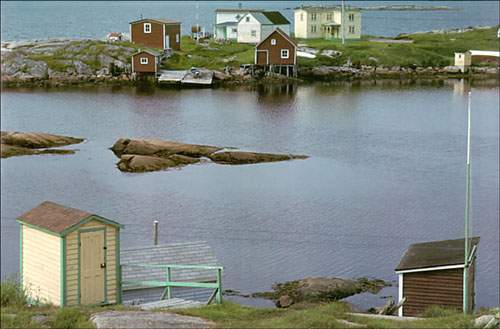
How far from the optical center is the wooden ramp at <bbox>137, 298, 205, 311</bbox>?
18.0 meters

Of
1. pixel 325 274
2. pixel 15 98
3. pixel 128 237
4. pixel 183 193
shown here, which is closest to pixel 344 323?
pixel 325 274

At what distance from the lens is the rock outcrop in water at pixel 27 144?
45438mm

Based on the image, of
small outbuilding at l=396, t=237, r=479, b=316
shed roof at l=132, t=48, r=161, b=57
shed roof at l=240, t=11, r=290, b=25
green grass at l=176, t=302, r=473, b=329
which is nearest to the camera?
green grass at l=176, t=302, r=473, b=329

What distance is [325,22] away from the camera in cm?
8431

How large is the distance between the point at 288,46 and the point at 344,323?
5891cm

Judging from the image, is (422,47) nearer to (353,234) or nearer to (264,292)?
(353,234)

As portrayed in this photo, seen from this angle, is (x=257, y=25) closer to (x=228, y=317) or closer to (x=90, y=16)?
(x=90, y=16)

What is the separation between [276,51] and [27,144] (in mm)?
30415

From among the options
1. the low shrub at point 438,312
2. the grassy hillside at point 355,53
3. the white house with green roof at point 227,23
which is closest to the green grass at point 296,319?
the low shrub at point 438,312

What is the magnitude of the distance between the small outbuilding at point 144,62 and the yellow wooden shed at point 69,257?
169 ft

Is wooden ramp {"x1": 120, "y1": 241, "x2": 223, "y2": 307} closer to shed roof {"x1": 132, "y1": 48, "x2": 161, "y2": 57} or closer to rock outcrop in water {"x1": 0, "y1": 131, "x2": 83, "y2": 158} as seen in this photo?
rock outcrop in water {"x1": 0, "y1": 131, "x2": 83, "y2": 158}

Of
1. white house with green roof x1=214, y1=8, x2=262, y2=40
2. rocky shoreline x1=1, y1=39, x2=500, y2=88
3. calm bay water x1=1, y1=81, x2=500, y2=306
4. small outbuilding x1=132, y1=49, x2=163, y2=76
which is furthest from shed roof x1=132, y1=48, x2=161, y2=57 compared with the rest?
white house with green roof x1=214, y1=8, x2=262, y2=40

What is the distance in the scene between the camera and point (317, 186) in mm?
39812

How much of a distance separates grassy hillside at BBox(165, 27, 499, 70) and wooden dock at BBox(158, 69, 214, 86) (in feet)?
3.41
